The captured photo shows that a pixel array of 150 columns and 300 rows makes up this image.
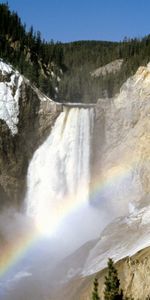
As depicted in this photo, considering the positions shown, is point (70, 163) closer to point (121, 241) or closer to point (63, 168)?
point (63, 168)

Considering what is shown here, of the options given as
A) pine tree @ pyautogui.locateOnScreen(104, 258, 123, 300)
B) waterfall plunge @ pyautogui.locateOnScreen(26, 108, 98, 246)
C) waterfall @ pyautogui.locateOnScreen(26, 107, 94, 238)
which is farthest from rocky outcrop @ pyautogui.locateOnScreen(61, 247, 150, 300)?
waterfall @ pyautogui.locateOnScreen(26, 107, 94, 238)

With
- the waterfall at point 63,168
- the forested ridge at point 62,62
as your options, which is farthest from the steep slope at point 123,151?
the forested ridge at point 62,62

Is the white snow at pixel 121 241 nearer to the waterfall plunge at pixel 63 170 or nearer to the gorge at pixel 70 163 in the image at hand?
the gorge at pixel 70 163

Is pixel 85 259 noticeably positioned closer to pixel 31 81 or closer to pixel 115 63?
pixel 31 81

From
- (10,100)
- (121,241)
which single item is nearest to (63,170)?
(10,100)

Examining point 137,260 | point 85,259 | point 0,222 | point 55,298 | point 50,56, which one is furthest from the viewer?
point 50,56

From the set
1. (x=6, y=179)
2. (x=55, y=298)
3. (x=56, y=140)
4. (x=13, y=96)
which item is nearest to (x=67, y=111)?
(x=56, y=140)
